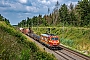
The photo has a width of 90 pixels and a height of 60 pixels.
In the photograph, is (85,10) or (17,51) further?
(85,10)

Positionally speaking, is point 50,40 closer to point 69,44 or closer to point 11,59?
point 69,44

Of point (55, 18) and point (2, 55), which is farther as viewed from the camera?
point (55, 18)

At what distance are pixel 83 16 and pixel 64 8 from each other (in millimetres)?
27119

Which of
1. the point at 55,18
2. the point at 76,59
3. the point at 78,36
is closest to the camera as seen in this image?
the point at 76,59

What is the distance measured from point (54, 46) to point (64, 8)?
223 feet

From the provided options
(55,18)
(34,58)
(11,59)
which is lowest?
(55,18)

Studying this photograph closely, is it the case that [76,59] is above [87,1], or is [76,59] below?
below

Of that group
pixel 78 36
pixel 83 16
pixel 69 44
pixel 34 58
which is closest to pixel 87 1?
pixel 83 16

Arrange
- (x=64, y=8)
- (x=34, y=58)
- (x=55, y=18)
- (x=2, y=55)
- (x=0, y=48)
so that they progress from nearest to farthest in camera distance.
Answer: (x=2, y=55)
(x=0, y=48)
(x=34, y=58)
(x=64, y=8)
(x=55, y=18)

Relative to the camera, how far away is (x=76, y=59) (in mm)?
26875

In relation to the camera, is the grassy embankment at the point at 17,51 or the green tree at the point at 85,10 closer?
the grassy embankment at the point at 17,51

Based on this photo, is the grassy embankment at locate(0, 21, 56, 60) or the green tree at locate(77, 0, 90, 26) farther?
Answer: the green tree at locate(77, 0, 90, 26)

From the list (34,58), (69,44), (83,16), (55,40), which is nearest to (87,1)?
(83,16)

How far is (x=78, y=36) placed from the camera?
56406mm
